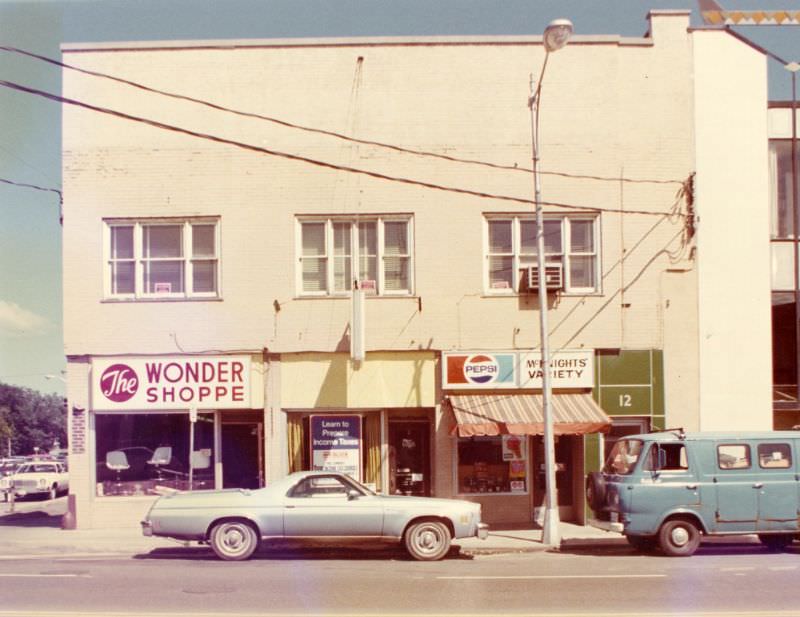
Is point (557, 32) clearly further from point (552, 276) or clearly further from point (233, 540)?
point (233, 540)

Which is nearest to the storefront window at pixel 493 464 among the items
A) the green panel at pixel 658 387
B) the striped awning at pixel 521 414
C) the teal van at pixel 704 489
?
the striped awning at pixel 521 414

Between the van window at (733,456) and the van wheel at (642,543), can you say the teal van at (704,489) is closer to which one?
the van window at (733,456)

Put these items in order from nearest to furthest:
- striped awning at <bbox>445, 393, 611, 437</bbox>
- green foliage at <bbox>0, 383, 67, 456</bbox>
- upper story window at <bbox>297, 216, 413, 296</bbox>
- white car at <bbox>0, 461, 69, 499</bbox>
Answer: striped awning at <bbox>445, 393, 611, 437</bbox> → upper story window at <bbox>297, 216, 413, 296</bbox> → white car at <bbox>0, 461, 69, 499</bbox> → green foliage at <bbox>0, 383, 67, 456</bbox>

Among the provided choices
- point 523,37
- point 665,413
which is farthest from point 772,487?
point 523,37

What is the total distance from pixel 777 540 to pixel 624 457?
2975 millimetres

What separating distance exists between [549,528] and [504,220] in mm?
6657

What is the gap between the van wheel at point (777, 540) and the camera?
52.2 feet

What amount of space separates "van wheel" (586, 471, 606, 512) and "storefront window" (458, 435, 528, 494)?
3.50 metres

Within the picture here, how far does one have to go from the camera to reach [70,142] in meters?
19.8

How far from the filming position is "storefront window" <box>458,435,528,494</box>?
19922mm

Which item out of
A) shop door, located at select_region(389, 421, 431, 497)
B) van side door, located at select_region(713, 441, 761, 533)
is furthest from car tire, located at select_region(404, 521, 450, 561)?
shop door, located at select_region(389, 421, 431, 497)

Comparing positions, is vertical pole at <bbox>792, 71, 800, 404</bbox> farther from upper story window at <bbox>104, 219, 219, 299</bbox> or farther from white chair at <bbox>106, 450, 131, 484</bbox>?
white chair at <bbox>106, 450, 131, 484</bbox>

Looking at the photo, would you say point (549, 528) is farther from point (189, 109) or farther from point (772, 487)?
point (189, 109)

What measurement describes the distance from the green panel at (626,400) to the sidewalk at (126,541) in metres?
2.54
